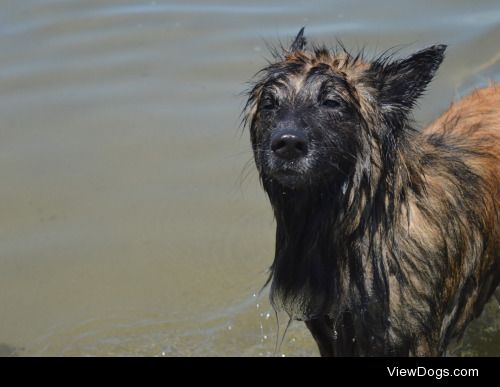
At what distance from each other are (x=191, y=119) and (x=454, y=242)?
406cm

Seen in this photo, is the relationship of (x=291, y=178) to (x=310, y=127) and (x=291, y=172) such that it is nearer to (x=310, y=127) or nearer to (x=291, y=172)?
(x=291, y=172)

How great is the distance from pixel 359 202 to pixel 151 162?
3.68 m

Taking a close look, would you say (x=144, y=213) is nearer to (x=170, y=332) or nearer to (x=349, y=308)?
(x=170, y=332)

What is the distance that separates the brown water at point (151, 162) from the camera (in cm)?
695

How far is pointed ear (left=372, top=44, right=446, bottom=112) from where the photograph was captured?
5.06m

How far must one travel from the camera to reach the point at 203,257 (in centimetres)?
746

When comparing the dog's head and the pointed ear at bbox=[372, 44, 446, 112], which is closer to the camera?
the dog's head

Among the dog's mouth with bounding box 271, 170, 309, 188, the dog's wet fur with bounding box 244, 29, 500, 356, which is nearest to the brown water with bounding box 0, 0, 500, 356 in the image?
the dog's wet fur with bounding box 244, 29, 500, 356

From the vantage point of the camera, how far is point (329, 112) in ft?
16.1

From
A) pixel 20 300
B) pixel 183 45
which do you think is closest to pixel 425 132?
pixel 20 300

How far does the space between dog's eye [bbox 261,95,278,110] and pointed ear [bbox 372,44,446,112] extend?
23.1 inches

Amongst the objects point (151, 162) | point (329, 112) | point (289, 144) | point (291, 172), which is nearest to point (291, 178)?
point (291, 172)

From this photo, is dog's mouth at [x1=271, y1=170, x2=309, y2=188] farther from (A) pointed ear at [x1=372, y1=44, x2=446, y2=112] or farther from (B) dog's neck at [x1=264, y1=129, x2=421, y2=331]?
(A) pointed ear at [x1=372, y1=44, x2=446, y2=112]
